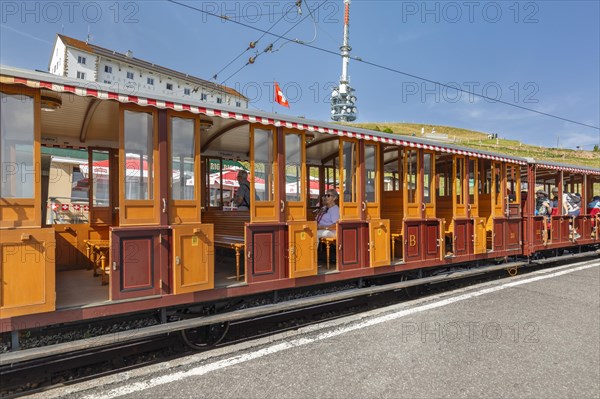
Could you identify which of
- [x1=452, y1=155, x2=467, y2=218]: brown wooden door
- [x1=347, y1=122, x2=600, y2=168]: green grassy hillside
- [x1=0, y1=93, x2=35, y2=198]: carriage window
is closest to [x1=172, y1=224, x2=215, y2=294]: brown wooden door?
[x1=0, y1=93, x2=35, y2=198]: carriage window

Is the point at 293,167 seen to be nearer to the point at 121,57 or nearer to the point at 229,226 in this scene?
the point at 229,226

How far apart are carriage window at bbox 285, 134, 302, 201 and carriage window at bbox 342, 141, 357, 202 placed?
79cm

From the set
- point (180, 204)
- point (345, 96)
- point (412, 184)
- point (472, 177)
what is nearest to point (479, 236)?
point (472, 177)

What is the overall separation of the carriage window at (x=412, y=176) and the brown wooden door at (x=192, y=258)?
3.64 m

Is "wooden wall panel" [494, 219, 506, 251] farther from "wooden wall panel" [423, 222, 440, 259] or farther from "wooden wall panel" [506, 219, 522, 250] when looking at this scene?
"wooden wall panel" [423, 222, 440, 259]

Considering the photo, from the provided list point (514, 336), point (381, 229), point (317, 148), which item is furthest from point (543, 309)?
point (317, 148)

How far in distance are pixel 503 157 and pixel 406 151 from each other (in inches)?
113

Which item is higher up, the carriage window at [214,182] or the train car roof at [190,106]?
the train car roof at [190,106]

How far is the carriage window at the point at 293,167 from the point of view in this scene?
4875mm

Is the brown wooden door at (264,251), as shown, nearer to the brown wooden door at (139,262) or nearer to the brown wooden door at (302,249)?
the brown wooden door at (302,249)

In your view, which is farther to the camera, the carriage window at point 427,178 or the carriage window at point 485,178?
the carriage window at point 485,178

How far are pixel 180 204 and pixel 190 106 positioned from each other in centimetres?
103

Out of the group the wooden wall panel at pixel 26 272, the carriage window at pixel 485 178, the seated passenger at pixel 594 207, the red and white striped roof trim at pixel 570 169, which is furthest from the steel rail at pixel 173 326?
the seated passenger at pixel 594 207

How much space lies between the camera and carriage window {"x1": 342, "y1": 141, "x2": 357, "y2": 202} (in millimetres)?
5500
